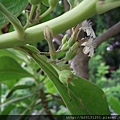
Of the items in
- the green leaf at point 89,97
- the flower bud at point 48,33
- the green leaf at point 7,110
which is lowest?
the green leaf at point 7,110

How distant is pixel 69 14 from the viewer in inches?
14.3

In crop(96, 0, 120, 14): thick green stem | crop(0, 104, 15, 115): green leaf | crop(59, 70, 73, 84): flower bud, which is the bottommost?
crop(0, 104, 15, 115): green leaf

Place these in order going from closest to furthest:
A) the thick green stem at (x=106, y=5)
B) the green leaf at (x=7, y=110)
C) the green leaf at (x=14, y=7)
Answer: the thick green stem at (x=106, y=5) → the green leaf at (x=14, y=7) → the green leaf at (x=7, y=110)

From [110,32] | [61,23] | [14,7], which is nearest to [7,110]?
[110,32]

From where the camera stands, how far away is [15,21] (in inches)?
14.6

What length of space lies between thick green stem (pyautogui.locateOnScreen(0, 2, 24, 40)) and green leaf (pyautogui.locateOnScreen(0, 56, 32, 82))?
406 millimetres

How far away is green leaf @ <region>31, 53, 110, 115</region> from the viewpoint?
544mm

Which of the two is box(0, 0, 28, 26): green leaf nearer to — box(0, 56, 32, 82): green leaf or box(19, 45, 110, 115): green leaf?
box(19, 45, 110, 115): green leaf

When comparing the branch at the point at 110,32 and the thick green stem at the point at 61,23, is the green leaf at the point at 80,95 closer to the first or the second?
the thick green stem at the point at 61,23

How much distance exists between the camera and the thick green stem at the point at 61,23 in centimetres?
36

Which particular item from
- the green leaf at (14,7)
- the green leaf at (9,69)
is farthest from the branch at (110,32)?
the green leaf at (14,7)

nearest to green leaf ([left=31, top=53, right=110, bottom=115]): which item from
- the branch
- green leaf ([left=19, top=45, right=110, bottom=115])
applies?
green leaf ([left=19, top=45, right=110, bottom=115])

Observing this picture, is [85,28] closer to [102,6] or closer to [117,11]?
[102,6]

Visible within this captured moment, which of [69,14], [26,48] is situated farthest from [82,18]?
[26,48]
